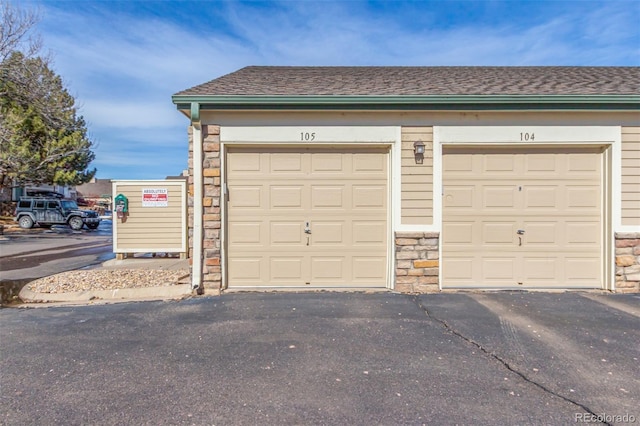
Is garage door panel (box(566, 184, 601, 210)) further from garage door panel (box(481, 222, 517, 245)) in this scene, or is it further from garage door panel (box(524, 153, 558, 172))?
garage door panel (box(481, 222, 517, 245))

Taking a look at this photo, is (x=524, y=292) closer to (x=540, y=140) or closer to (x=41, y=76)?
(x=540, y=140)

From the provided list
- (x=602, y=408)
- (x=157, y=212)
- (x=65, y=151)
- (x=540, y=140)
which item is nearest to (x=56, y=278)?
(x=157, y=212)

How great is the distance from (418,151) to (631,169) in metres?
3.45

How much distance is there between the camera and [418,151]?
5641 mm

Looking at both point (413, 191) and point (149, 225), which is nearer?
point (413, 191)

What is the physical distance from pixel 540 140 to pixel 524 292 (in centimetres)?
250

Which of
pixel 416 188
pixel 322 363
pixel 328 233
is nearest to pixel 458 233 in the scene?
pixel 416 188

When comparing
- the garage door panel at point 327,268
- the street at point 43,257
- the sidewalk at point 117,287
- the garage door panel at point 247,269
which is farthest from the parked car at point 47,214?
the garage door panel at point 327,268

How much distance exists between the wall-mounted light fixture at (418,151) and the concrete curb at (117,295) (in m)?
4.27

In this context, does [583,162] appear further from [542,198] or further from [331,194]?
[331,194]

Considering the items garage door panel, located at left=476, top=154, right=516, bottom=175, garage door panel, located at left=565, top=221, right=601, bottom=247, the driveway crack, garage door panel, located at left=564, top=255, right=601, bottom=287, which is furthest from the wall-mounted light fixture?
garage door panel, located at left=564, top=255, right=601, bottom=287

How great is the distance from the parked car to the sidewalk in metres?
15.5

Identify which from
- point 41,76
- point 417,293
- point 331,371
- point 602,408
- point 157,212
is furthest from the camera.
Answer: point 41,76

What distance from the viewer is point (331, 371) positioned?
3096 millimetres
